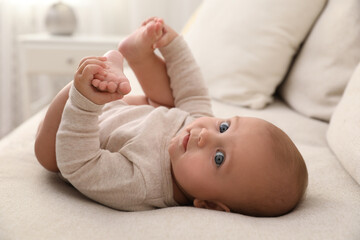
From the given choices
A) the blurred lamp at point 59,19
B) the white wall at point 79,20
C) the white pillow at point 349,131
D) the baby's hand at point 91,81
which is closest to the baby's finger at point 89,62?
the baby's hand at point 91,81

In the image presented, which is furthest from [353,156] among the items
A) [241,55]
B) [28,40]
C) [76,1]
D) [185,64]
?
[76,1]

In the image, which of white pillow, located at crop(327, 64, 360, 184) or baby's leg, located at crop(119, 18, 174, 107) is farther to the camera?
baby's leg, located at crop(119, 18, 174, 107)

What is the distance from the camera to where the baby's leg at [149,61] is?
95 cm

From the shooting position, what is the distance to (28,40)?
2238 millimetres

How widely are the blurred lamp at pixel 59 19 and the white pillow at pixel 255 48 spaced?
1181 mm

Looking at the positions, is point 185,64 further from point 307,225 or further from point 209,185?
point 307,225

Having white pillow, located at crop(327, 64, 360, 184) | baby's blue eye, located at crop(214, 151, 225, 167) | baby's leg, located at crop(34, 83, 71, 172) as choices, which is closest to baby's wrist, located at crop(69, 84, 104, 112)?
baby's leg, located at crop(34, 83, 71, 172)

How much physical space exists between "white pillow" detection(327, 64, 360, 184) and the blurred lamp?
70.7 inches

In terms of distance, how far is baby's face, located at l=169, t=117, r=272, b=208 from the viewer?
2.32 feet

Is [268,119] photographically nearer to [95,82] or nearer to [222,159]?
[222,159]

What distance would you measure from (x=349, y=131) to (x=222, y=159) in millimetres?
324

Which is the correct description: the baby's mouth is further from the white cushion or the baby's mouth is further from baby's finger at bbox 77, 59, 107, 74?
the white cushion

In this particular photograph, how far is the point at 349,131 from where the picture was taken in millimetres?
874

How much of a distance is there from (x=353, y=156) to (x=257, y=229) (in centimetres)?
32
